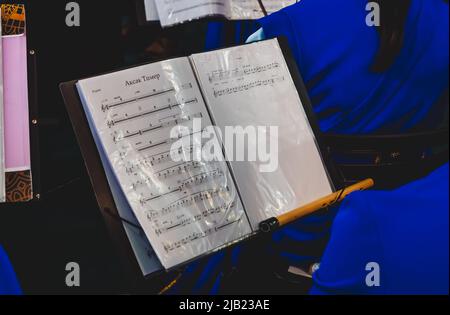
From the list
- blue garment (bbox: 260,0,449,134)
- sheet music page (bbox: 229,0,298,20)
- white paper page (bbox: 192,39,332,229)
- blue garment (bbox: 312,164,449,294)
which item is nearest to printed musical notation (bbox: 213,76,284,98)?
white paper page (bbox: 192,39,332,229)

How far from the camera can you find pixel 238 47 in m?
1.04

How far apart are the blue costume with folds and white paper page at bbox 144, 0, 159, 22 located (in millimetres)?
458

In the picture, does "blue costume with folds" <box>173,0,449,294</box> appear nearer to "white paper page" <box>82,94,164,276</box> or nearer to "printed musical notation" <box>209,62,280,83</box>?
"printed musical notation" <box>209,62,280,83</box>

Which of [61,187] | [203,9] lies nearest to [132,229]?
[61,187]

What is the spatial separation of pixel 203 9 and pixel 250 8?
180 millimetres

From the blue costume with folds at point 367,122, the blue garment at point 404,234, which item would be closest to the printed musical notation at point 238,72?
the blue costume with folds at point 367,122

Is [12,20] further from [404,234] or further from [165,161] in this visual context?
[404,234]

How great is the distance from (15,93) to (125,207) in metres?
0.39

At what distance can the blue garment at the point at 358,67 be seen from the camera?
3.10ft

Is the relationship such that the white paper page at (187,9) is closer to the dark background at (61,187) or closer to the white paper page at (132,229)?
the dark background at (61,187)

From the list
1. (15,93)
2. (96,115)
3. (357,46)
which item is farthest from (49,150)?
(357,46)

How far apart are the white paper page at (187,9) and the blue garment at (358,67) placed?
0.32 metres

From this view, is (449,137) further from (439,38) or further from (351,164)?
(351,164)

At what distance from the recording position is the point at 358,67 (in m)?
1.07
